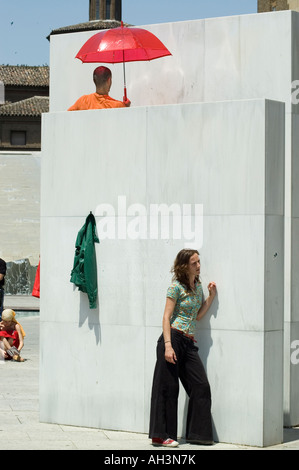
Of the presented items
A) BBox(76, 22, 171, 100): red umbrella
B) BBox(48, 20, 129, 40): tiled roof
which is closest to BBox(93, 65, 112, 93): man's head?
BBox(76, 22, 171, 100): red umbrella

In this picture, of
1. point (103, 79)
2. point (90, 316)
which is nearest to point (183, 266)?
point (90, 316)

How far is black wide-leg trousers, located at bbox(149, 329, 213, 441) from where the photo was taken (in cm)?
895

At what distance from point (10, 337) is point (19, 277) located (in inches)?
1053

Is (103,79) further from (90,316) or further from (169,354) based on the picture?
(169,354)

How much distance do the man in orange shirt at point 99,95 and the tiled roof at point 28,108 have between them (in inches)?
2792

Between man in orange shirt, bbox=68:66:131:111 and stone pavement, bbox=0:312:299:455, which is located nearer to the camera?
stone pavement, bbox=0:312:299:455

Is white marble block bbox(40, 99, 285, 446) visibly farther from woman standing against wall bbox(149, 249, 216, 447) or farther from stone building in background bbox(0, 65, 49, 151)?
stone building in background bbox(0, 65, 49, 151)

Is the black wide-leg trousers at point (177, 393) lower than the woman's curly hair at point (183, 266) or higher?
lower

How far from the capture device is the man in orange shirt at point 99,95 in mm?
10367

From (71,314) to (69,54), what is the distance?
327 centimetres

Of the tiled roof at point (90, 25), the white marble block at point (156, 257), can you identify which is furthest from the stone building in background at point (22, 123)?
the white marble block at point (156, 257)

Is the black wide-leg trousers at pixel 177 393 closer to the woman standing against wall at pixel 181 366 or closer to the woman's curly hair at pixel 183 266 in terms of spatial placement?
the woman standing against wall at pixel 181 366

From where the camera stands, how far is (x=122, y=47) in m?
10.6

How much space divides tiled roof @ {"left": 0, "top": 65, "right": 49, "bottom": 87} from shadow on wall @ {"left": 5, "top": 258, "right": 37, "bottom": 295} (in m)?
49.3
